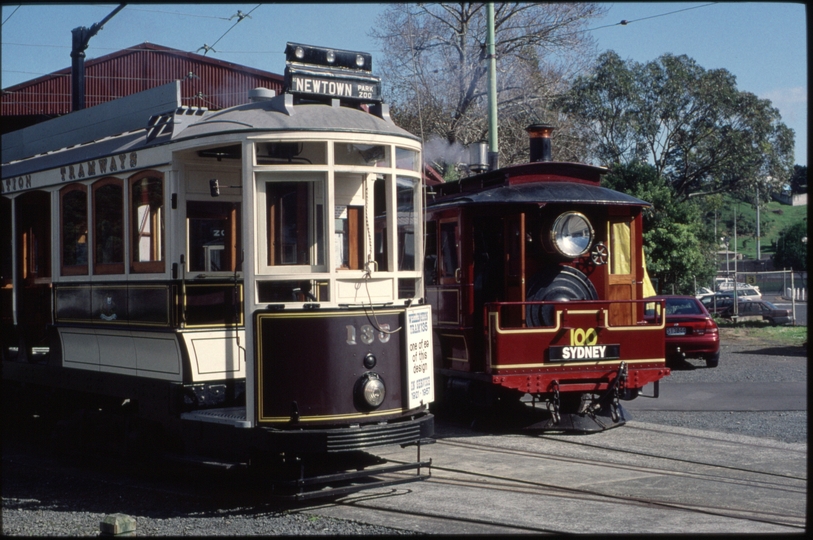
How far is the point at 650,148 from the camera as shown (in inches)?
1275

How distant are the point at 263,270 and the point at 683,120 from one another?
91.2 ft

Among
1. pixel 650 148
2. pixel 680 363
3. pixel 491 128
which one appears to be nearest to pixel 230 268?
pixel 491 128

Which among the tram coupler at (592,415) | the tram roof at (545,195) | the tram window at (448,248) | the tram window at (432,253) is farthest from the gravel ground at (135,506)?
the tram window at (432,253)

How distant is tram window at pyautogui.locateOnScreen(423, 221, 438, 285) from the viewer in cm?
1147

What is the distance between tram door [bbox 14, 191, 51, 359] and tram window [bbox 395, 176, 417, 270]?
13.8ft

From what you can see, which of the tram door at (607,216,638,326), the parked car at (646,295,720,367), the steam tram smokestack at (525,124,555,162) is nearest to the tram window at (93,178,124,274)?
the steam tram smokestack at (525,124,555,162)

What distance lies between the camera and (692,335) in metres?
18.1

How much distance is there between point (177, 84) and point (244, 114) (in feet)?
3.98

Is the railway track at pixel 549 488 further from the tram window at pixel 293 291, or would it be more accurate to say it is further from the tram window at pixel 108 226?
the tram window at pixel 108 226

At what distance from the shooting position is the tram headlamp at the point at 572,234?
10648 mm

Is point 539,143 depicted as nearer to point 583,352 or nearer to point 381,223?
point 583,352

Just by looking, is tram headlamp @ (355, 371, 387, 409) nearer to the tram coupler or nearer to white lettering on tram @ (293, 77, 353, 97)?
white lettering on tram @ (293, 77, 353, 97)

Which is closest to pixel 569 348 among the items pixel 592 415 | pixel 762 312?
pixel 592 415

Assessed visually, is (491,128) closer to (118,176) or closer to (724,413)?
(724,413)
